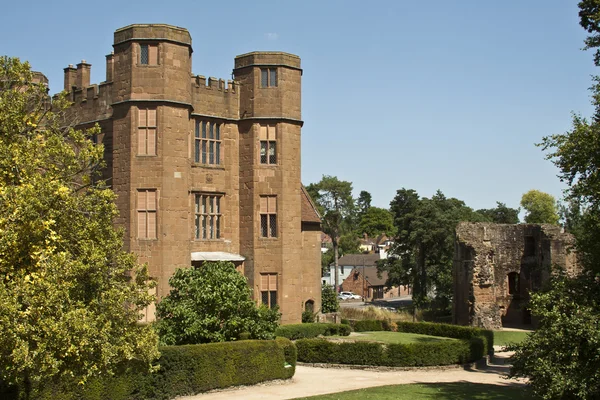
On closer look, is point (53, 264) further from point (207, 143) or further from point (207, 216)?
point (207, 143)

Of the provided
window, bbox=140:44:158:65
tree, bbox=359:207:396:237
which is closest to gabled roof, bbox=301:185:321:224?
window, bbox=140:44:158:65

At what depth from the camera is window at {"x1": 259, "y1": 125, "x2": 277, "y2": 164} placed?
35062mm

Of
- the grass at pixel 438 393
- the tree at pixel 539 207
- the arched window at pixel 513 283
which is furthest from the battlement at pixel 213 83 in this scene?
the tree at pixel 539 207

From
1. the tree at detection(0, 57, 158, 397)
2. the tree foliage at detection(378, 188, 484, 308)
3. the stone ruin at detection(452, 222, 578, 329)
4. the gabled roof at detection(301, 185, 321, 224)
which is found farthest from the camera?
the tree foliage at detection(378, 188, 484, 308)

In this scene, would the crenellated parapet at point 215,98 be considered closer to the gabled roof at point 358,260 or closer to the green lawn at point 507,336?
the green lawn at point 507,336

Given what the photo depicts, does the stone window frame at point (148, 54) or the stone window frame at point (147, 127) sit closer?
the stone window frame at point (147, 127)

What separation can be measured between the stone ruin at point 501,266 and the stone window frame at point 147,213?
21.9m

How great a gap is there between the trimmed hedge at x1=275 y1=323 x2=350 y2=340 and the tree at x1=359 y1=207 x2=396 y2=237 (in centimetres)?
11248

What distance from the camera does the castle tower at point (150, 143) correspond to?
30.6 meters

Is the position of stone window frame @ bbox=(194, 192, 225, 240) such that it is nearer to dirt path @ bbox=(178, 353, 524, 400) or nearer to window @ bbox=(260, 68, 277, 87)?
Answer: window @ bbox=(260, 68, 277, 87)

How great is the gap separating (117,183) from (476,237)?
79.9 feet

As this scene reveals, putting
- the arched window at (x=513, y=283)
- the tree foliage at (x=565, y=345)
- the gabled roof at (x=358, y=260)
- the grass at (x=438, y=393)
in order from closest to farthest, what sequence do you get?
the tree foliage at (x=565, y=345)
the grass at (x=438, y=393)
the arched window at (x=513, y=283)
the gabled roof at (x=358, y=260)

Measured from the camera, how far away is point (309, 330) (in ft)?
111

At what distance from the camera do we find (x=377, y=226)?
148875 mm
